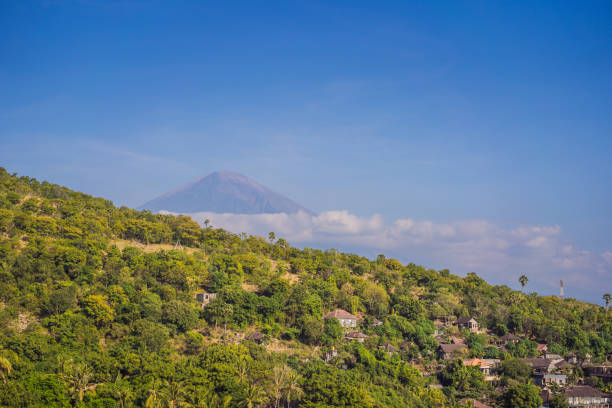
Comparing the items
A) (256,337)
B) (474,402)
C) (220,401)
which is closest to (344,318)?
(256,337)

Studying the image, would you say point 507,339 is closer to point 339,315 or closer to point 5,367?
point 339,315

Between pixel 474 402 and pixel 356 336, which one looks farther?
pixel 356 336

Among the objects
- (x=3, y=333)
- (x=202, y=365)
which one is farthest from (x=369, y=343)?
(x=3, y=333)

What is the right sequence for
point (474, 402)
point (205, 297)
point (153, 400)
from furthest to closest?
point (205, 297)
point (474, 402)
point (153, 400)

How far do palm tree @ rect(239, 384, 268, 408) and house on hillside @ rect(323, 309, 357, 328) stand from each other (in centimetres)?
2257

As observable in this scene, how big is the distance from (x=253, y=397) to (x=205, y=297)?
80.7 feet

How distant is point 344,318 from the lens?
6266cm

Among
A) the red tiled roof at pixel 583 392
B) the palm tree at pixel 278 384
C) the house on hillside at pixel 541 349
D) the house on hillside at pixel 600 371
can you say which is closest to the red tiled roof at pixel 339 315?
the palm tree at pixel 278 384

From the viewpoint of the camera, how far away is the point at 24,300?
163ft

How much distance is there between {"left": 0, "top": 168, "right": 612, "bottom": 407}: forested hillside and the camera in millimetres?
39531

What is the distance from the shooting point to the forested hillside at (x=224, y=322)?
39531mm

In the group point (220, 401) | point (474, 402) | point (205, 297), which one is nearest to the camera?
point (220, 401)

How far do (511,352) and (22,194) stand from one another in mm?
74917

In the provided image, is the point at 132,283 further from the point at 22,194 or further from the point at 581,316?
the point at 581,316
